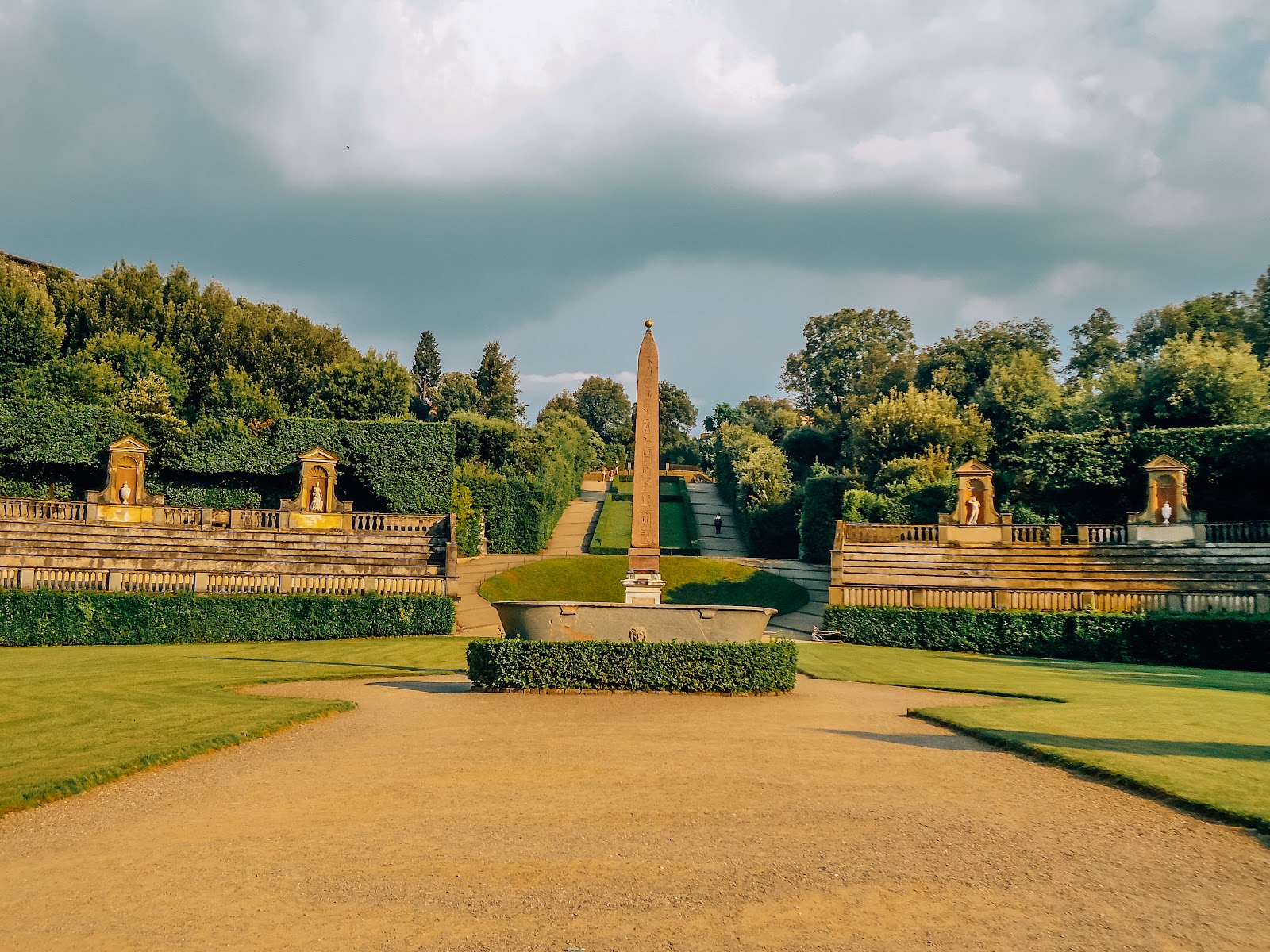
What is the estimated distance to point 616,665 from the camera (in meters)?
16.7

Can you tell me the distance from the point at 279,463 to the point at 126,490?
20.3 feet

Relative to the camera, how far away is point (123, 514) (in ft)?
123

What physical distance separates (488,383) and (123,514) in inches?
1834

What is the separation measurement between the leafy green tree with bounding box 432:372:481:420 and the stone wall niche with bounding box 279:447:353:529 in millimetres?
36488

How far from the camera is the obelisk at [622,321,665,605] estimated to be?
20.0m

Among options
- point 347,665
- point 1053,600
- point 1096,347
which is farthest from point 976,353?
point 347,665

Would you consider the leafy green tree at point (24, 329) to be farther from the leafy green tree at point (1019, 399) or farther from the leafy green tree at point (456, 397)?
the leafy green tree at point (1019, 399)

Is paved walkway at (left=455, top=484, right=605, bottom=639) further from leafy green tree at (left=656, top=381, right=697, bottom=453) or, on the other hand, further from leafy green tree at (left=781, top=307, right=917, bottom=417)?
leafy green tree at (left=656, top=381, right=697, bottom=453)

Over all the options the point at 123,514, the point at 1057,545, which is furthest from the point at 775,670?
the point at 123,514

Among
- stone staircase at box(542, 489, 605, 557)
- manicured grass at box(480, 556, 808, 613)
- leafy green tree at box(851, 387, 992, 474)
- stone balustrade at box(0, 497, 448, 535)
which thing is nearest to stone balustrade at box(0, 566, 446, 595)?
manicured grass at box(480, 556, 808, 613)

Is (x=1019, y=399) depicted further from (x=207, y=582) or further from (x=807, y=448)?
(x=207, y=582)

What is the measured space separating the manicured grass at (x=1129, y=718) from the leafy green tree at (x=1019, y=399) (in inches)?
964

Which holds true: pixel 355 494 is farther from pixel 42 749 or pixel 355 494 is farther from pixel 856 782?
pixel 856 782

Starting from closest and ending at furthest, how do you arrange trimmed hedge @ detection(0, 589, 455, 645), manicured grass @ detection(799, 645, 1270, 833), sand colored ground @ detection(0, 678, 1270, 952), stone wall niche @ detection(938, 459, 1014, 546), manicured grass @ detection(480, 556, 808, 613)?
sand colored ground @ detection(0, 678, 1270, 952), manicured grass @ detection(799, 645, 1270, 833), trimmed hedge @ detection(0, 589, 455, 645), manicured grass @ detection(480, 556, 808, 613), stone wall niche @ detection(938, 459, 1014, 546)
